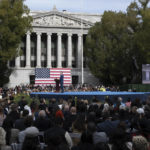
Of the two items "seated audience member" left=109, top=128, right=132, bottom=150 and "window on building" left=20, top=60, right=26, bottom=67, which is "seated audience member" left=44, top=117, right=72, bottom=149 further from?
"window on building" left=20, top=60, right=26, bottom=67

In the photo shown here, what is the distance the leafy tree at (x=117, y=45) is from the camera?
51094 mm

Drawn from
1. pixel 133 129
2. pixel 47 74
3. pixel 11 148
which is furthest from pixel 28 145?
pixel 47 74

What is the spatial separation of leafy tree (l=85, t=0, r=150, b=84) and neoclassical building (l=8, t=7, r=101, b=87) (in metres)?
6.63

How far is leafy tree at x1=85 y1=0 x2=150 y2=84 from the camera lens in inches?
2012

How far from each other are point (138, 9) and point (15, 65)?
2580 centimetres

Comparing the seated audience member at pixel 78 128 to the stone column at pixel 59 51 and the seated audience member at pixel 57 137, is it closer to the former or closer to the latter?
the seated audience member at pixel 57 137

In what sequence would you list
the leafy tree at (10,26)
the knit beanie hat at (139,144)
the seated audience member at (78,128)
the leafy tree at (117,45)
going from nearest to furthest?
the knit beanie hat at (139,144) → the seated audience member at (78,128) → the leafy tree at (10,26) → the leafy tree at (117,45)

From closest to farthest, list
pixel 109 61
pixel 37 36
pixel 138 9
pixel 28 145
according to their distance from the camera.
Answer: pixel 28 145
pixel 138 9
pixel 109 61
pixel 37 36

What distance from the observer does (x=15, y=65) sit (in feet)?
208

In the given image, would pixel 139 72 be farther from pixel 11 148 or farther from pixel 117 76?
pixel 11 148

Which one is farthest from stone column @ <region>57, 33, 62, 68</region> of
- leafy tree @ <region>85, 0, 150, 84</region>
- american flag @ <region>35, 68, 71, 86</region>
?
american flag @ <region>35, 68, 71, 86</region>

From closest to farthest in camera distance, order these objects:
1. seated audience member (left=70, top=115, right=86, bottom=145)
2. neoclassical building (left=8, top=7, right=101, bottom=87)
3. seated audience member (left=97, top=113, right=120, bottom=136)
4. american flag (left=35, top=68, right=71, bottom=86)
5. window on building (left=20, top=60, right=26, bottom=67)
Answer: seated audience member (left=70, top=115, right=86, bottom=145) → seated audience member (left=97, top=113, right=120, bottom=136) → american flag (left=35, top=68, right=71, bottom=86) → neoclassical building (left=8, top=7, right=101, bottom=87) → window on building (left=20, top=60, right=26, bottom=67)

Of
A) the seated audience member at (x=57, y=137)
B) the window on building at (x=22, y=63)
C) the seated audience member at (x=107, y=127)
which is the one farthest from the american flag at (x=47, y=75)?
the seated audience member at (x=57, y=137)

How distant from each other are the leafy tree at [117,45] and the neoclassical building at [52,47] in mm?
6627
